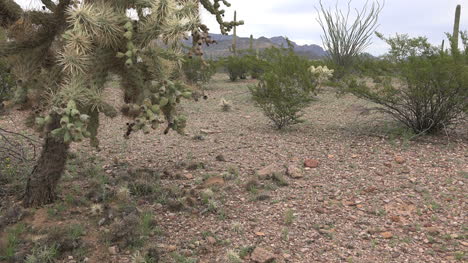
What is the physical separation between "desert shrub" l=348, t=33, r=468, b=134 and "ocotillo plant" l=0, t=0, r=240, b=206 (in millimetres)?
3902

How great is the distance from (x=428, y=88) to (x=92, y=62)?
489cm

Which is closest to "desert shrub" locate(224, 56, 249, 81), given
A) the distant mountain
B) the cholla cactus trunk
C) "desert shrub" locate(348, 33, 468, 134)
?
the distant mountain

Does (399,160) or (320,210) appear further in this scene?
(399,160)

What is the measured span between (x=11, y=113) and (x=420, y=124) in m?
7.96

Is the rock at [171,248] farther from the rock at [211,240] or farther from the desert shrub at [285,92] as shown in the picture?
the desert shrub at [285,92]

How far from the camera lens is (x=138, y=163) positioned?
5.97 meters

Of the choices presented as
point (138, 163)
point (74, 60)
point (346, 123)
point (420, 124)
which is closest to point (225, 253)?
point (74, 60)

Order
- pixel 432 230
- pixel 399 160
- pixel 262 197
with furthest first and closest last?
pixel 399 160 < pixel 262 197 < pixel 432 230

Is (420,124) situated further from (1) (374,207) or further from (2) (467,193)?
(1) (374,207)

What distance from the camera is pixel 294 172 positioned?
5.34 m

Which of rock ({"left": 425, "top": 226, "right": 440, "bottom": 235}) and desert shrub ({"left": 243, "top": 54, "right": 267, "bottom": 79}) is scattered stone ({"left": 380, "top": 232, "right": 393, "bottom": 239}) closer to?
rock ({"left": 425, "top": 226, "right": 440, "bottom": 235})

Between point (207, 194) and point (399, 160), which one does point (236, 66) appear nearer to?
point (399, 160)

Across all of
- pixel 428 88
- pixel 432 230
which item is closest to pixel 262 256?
pixel 432 230

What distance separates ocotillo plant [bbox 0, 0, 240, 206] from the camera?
3.45m
